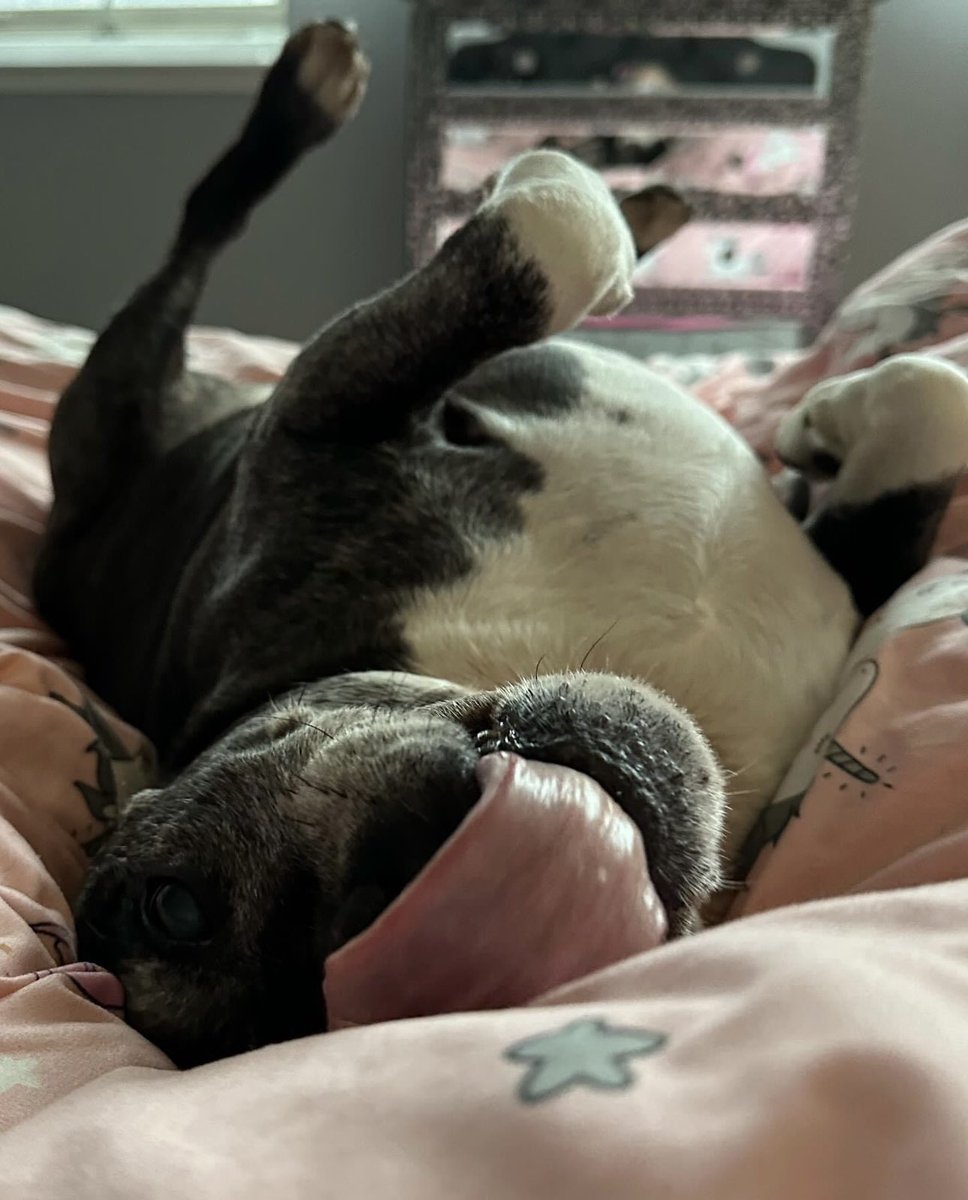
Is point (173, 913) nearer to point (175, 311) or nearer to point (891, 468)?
point (891, 468)

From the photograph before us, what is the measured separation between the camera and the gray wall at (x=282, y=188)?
3.72m

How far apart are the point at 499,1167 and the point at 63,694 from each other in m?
0.88

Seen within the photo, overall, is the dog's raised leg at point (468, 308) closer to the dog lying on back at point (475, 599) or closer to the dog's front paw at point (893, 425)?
the dog lying on back at point (475, 599)

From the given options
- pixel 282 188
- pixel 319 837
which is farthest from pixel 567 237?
pixel 282 188

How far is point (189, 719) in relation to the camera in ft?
3.88

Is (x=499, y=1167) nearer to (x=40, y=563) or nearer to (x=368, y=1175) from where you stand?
(x=368, y=1175)

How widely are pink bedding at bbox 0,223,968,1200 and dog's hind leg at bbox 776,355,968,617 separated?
0.41 m

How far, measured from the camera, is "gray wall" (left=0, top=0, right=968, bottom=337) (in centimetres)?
372

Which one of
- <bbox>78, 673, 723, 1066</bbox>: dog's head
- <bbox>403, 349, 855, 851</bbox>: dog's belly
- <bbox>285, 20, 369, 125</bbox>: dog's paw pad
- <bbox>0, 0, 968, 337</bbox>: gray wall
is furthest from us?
<bbox>0, 0, 968, 337</bbox>: gray wall

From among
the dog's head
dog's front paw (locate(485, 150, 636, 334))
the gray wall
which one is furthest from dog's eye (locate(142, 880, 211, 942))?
the gray wall

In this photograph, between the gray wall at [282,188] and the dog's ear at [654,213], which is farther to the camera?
the gray wall at [282,188]

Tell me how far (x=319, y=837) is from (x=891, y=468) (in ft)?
2.43

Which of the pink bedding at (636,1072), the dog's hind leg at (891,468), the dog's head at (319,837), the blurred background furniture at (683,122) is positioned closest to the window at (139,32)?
the blurred background furniture at (683,122)

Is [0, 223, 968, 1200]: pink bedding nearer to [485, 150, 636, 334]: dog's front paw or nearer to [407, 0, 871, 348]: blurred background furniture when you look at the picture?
[485, 150, 636, 334]: dog's front paw
